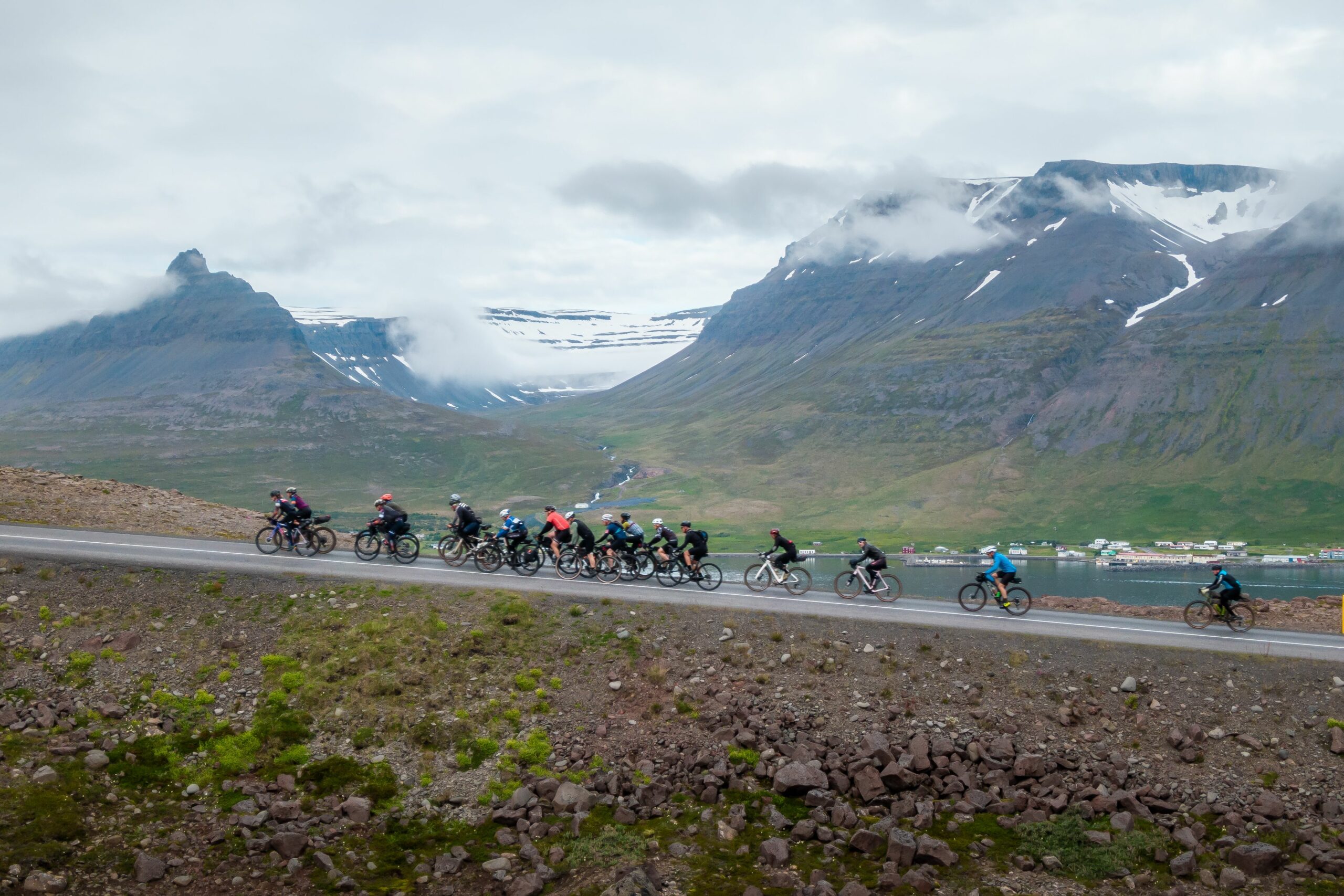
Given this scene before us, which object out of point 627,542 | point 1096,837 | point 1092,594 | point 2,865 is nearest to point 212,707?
point 2,865

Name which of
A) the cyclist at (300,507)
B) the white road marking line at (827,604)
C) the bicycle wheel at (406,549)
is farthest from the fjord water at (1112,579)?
the cyclist at (300,507)

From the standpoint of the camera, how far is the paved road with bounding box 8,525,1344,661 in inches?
1281

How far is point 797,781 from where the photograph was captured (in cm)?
2455

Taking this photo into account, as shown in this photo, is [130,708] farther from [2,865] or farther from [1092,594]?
[1092,594]

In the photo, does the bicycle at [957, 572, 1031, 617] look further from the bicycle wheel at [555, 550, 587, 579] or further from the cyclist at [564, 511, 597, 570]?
the bicycle wheel at [555, 550, 587, 579]

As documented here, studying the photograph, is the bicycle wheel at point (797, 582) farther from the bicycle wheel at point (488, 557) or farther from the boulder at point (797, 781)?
the boulder at point (797, 781)

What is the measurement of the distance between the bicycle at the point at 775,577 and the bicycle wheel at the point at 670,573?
2.93 metres

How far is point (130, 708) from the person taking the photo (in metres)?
26.5

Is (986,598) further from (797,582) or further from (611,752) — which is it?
(611,752)

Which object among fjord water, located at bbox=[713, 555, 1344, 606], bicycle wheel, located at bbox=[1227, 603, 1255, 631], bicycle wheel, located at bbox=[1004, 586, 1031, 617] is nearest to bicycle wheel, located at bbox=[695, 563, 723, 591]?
bicycle wheel, located at bbox=[1004, 586, 1031, 617]

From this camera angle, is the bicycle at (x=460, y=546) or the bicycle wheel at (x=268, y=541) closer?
the bicycle at (x=460, y=546)

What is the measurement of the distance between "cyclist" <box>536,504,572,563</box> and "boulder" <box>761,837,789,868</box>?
18.9 m

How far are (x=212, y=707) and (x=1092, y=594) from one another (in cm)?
9588

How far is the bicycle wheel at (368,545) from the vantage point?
40781mm
